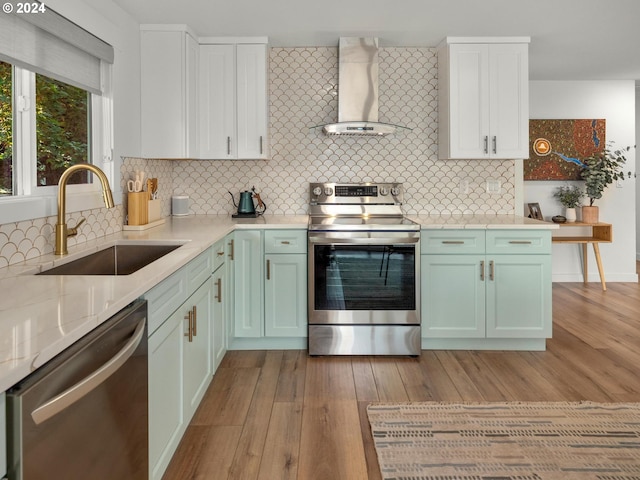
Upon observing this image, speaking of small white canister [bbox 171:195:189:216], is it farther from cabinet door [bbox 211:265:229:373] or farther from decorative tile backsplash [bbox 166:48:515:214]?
cabinet door [bbox 211:265:229:373]

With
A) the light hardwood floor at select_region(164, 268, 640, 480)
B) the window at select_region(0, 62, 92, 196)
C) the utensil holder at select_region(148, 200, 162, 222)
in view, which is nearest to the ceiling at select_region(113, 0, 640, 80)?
the window at select_region(0, 62, 92, 196)

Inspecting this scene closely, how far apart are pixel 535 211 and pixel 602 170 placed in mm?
851

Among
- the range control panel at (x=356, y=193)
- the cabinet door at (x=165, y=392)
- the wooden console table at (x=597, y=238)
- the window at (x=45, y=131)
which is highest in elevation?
the window at (x=45, y=131)

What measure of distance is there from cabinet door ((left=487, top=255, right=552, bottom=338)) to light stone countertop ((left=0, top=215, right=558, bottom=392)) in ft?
6.37

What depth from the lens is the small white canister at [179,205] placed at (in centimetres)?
414

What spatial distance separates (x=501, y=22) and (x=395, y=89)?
0.93 meters

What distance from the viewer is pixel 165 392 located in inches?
77.5

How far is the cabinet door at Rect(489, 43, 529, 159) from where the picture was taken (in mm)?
3887

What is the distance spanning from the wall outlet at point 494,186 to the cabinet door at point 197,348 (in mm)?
2506

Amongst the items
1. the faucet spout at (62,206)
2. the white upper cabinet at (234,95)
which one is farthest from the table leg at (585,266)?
the faucet spout at (62,206)

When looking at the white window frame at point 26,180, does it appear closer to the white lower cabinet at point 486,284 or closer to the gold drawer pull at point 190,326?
the gold drawer pull at point 190,326

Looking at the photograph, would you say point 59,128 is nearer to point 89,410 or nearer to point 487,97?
point 89,410

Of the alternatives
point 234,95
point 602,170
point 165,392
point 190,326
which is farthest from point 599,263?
point 165,392

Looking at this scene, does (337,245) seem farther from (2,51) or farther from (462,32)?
(2,51)
